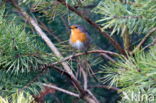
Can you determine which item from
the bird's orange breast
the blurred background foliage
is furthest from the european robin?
the blurred background foliage

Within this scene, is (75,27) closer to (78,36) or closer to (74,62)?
(78,36)

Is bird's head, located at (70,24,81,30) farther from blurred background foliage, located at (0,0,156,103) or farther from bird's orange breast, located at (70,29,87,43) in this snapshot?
blurred background foliage, located at (0,0,156,103)

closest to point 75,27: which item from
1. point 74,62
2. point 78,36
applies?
point 78,36

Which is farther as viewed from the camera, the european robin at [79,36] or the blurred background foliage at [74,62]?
the european robin at [79,36]

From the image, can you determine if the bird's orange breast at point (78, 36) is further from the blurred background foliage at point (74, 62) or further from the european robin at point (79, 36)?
the blurred background foliage at point (74, 62)

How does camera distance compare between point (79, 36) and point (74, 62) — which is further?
point (79, 36)

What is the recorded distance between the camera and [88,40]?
8.23 ft

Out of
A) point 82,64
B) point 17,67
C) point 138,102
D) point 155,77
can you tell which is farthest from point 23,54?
point 155,77

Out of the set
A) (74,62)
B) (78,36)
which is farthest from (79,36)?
(74,62)

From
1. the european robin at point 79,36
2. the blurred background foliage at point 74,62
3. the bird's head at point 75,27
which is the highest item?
the blurred background foliage at point 74,62

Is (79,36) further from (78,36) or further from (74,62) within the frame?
(74,62)

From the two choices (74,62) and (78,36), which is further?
(78,36)

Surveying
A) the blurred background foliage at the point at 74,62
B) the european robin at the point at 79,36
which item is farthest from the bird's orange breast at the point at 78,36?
the blurred background foliage at the point at 74,62

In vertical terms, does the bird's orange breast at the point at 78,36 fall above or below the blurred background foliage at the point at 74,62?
below
